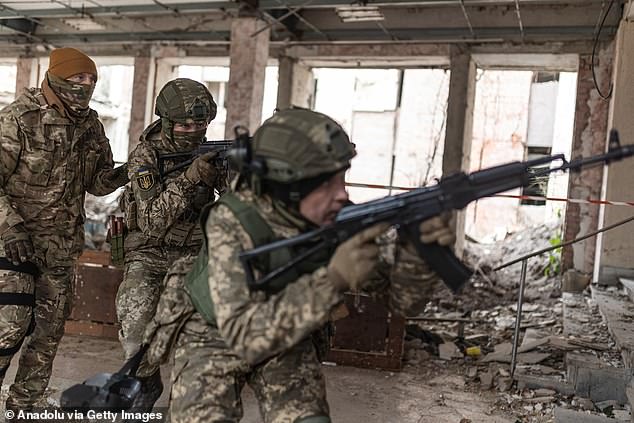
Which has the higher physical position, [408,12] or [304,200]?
[408,12]

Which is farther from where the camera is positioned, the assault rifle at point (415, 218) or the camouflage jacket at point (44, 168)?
the camouflage jacket at point (44, 168)

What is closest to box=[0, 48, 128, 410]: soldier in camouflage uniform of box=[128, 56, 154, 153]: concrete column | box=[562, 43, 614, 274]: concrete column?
box=[562, 43, 614, 274]: concrete column

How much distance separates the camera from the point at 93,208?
11.9 m

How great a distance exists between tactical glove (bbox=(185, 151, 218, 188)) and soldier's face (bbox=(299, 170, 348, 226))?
3.91ft

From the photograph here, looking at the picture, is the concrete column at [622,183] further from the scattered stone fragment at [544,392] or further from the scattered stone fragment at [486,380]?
the scattered stone fragment at [544,392]

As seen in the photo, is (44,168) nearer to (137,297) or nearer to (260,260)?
(137,297)

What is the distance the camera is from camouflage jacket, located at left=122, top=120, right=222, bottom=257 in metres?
3.12

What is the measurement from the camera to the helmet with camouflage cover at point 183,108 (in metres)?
3.27

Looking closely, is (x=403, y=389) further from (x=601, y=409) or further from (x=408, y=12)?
(x=408, y=12)

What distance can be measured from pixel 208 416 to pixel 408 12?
8.07 meters

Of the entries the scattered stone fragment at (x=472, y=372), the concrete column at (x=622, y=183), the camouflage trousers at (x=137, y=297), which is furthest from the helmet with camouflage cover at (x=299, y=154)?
the concrete column at (x=622, y=183)

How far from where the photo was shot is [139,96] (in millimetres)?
10898

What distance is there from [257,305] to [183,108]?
176cm

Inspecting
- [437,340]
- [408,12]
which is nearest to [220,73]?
[408,12]
